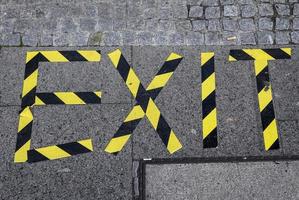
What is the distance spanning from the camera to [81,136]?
5.40 metres

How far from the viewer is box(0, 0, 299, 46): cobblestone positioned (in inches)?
240

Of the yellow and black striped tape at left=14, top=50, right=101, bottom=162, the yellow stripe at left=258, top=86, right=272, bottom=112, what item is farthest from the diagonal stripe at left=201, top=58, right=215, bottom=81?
the yellow and black striped tape at left=14, top=50, right=101, bottom=162

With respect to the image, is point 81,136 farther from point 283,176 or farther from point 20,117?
point 283,176

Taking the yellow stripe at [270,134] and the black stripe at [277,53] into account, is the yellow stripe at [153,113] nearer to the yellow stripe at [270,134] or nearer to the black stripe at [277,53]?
the yellow stripe at [270,134]

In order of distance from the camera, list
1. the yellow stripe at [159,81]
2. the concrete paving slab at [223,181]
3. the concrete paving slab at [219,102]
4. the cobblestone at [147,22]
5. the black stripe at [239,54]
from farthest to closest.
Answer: the cobblestone at [147,22]
the black stripe at [239,54]
the yellow stripe at [159,81]
the concrete paving slab at [219,102]
the concrete paving slab at [223,181]

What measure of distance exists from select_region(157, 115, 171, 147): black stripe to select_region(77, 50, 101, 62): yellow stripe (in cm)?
133

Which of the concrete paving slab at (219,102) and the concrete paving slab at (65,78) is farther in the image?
the concrete paving slab at (65,78)

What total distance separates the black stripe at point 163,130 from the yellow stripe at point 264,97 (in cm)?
133

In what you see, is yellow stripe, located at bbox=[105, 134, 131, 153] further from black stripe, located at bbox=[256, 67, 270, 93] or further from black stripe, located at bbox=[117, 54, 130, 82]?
A: black stripe, located at bbox=[256, 67, 270, 93]

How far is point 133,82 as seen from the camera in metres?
5.76

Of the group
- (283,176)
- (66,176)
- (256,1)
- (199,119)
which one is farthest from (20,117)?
(256,1)

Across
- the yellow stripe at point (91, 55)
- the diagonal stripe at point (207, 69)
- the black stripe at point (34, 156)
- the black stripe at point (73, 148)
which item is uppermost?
the yellow stripe at point (91, 55)

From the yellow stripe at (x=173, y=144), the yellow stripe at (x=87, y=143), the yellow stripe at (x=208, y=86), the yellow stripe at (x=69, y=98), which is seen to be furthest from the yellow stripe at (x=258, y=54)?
the yellow stripe at (x=87, y=143)

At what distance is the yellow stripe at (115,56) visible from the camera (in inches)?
233
